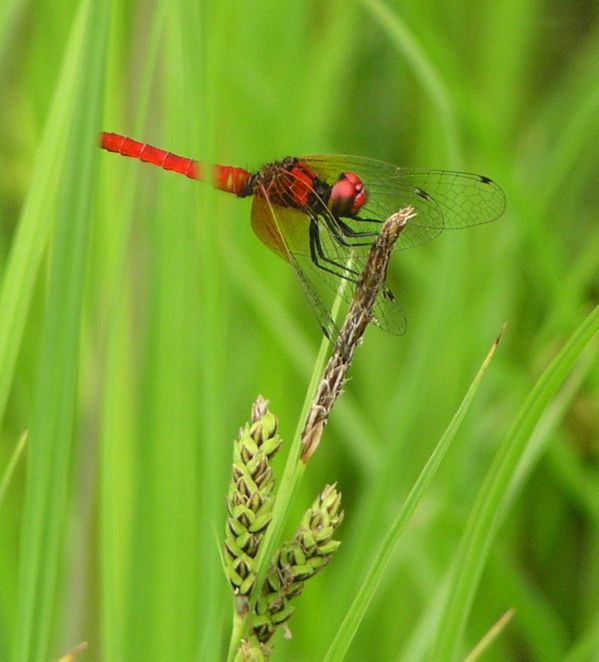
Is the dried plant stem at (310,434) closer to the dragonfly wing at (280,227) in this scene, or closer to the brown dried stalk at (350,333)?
the brown dried stalk at (350,333)

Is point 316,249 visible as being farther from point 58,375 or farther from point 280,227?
point 58,375

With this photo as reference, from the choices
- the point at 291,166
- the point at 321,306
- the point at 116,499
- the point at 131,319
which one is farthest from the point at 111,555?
A: the point at 291,166

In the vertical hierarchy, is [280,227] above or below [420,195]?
below

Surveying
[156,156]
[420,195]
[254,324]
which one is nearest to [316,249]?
[420,195]

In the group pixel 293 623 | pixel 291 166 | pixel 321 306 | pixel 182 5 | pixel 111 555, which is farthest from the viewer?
pixel 293 623

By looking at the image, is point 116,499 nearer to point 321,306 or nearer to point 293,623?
point 321,306

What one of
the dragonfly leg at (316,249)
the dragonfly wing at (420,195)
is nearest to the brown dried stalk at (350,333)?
the dragonfly leg at (316,249)
